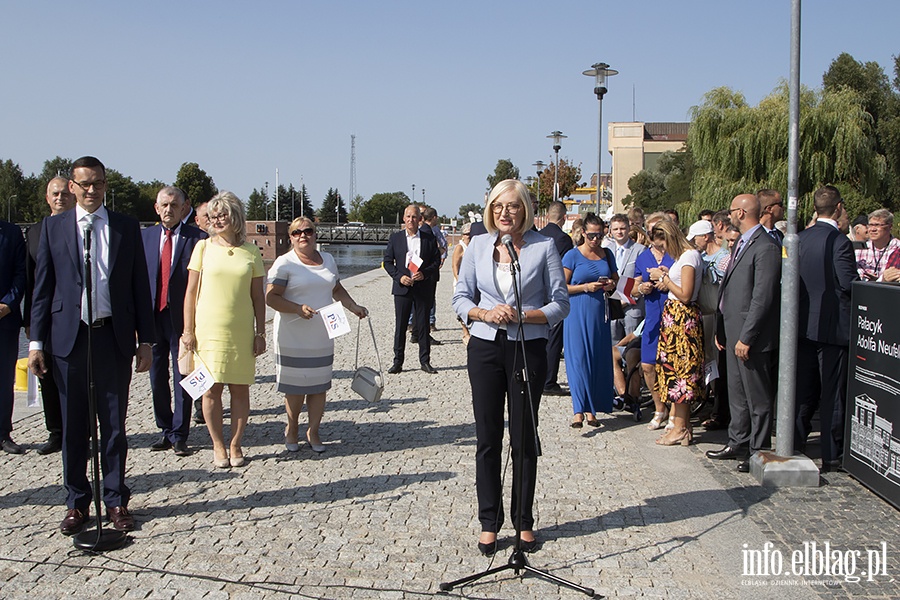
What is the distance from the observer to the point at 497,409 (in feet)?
15.7

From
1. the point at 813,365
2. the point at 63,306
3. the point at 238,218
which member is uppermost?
the point at 238,218

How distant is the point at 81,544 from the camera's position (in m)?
4.73

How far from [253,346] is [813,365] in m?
4.53

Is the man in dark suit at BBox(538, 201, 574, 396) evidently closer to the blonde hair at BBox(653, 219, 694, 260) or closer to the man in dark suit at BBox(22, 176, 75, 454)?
the blonde hair at BBox(653, 219, 694, 260)

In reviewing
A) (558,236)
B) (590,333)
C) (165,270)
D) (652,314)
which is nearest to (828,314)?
(652,314)

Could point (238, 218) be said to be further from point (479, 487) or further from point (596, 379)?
point (596, 379)

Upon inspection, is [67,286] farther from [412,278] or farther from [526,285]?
[412,278]

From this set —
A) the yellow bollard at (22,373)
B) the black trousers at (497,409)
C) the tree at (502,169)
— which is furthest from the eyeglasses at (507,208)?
the tree at (502,169)

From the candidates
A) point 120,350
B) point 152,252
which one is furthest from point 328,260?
point 120,350

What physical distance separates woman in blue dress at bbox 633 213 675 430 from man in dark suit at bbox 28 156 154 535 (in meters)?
4.67

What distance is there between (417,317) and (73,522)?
7160 millimetres

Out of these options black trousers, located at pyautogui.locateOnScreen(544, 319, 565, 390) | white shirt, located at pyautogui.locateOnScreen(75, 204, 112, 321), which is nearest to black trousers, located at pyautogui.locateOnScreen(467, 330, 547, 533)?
white shirt, located at pyautogui.locateOnScreen(75, 204, 112, 321)

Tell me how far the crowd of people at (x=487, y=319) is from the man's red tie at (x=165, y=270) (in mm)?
12

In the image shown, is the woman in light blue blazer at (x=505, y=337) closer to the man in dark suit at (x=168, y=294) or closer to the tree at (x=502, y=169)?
the man in dark suit at (x=168, y=294)
